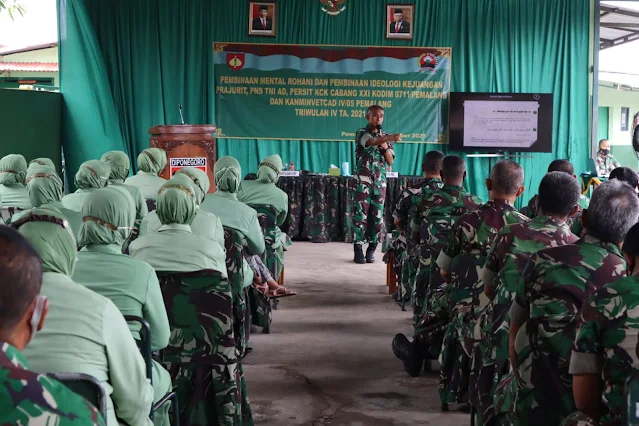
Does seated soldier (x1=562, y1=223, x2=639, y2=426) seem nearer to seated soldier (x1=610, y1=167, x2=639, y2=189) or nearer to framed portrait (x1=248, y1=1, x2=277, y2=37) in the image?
seated soldier (x1=610, y1=167, x2=639, y2=189)

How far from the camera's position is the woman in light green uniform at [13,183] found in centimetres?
555

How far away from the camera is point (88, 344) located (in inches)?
68.1

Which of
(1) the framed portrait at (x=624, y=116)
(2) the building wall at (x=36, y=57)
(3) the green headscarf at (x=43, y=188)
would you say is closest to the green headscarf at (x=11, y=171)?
(3) the green headscarf at (x=43, y=188)

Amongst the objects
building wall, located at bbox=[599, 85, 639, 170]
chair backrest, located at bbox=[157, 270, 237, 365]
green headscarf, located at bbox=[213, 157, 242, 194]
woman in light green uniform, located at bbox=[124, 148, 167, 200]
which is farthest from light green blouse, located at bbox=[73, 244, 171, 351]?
building wall, located at bbox=[599, 85, 639, 170]

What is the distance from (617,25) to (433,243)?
427 inches

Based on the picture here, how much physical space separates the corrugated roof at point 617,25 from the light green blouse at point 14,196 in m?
9.26

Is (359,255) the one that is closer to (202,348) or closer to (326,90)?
(326,90)

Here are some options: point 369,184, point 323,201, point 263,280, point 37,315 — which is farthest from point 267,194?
point 37,315

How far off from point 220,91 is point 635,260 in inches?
379

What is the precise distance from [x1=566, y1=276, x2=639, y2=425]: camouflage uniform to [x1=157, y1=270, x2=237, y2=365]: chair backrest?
1354 millimetres

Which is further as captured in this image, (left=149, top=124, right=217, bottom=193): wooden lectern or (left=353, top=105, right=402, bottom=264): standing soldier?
(left=353, top=105, right=402, bottom=264): standing soldier

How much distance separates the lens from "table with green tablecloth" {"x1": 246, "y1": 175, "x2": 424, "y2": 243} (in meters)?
9.89

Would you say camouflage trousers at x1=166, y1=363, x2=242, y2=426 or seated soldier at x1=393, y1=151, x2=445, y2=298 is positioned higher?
seated soldier at x1=393, y1=151, x2=445, y2=298

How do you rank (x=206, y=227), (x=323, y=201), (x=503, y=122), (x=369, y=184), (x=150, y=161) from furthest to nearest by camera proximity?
(x=503, y=122)
(x=323, y=201)
(x=369, y=184)
(x=150, y=161)
(x=206, y=227)
